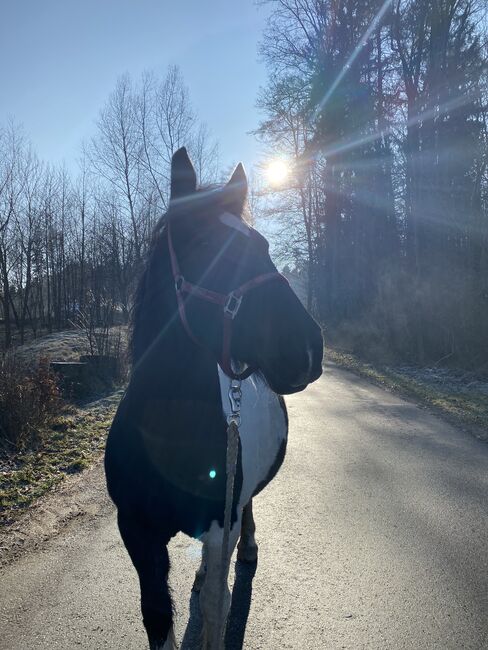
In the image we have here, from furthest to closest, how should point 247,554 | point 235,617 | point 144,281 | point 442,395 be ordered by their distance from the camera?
point 442,395
point 247,554
point 235,617
point 144,281

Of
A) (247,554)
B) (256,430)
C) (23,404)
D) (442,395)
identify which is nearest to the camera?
(256,430)

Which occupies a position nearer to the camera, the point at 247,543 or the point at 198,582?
the point at 198,582

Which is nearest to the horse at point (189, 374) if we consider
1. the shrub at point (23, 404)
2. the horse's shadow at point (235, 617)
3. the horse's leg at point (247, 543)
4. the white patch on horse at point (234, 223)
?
the white patch on horse at point (234, 223)

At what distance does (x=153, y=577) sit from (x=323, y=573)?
1.58m

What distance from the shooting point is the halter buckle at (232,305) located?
191cm

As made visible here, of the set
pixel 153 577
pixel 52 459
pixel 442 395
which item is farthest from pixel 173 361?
pixel 442 395

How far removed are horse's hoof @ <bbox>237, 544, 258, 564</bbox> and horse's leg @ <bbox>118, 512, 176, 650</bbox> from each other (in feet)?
4.30

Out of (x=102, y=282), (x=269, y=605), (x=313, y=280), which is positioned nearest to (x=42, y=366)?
(x=269, y=605)

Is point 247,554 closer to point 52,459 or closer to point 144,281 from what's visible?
point 144,281

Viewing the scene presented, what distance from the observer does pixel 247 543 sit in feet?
11.7

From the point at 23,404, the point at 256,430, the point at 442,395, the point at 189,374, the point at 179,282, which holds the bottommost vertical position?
the point at 442,395

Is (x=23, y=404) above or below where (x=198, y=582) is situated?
above

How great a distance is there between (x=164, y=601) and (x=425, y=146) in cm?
1992

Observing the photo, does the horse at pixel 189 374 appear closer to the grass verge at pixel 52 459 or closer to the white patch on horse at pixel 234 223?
the white patch on horse at pixel 234 223
